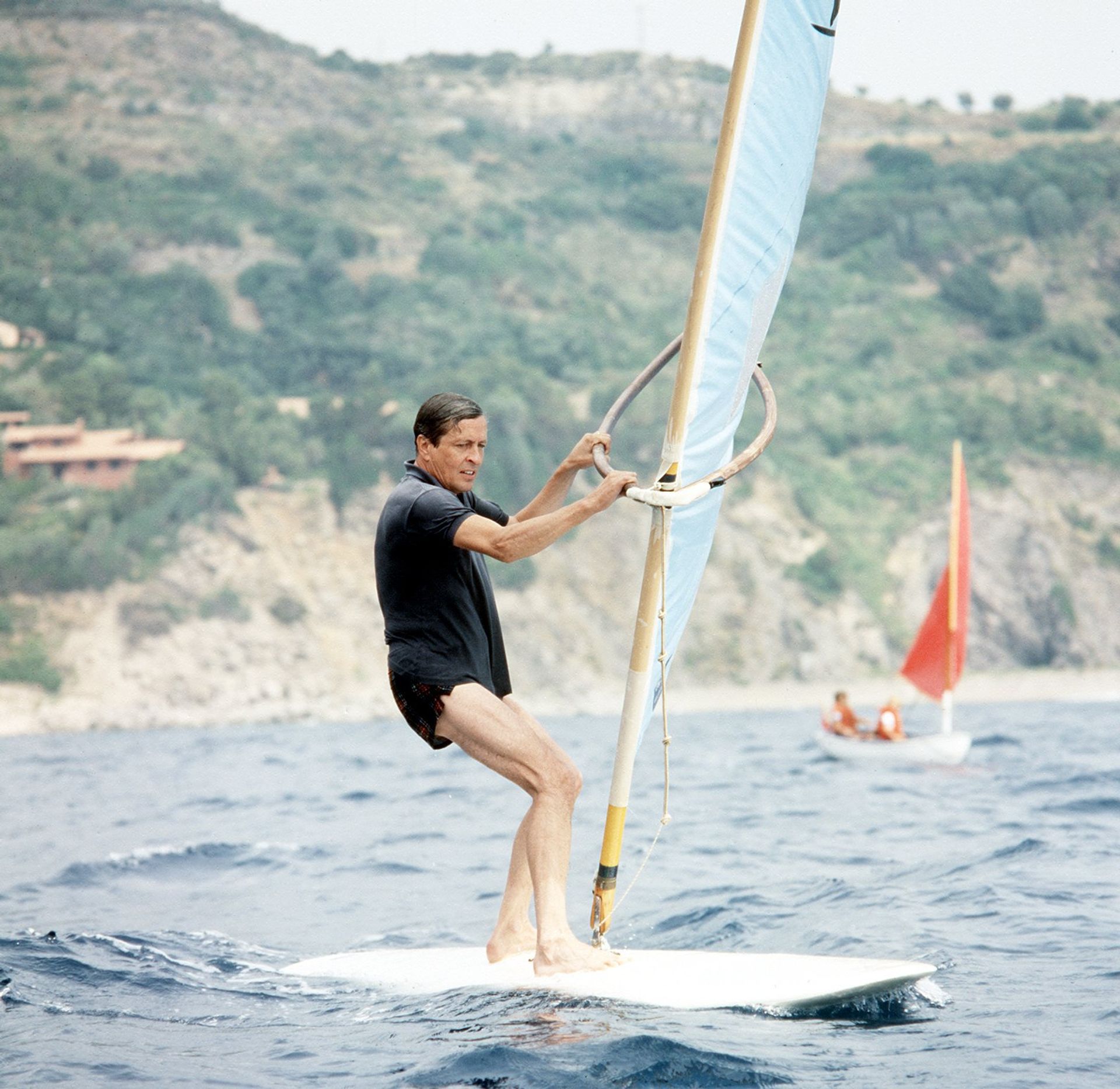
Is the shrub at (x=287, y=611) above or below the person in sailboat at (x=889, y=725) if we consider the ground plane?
below

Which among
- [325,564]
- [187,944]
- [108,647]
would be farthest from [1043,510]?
[187,944]

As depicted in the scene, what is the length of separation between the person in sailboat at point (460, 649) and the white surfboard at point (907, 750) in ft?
51.4

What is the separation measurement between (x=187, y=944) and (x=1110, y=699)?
180ft

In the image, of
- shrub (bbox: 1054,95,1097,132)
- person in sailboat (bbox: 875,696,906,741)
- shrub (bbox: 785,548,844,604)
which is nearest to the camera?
person in sailboat (bbox: 875,696,906,741)

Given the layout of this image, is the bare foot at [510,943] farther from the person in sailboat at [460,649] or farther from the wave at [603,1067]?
the wave at [603,1067]

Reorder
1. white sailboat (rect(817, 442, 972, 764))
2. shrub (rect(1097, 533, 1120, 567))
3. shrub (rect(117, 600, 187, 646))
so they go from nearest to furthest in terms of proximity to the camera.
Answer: white sailboat (rect(817, 442, 972, 764)) → shrub (rect(117, 600, 187, 646)) → shrub (rect(1097, 533, 1120, 567))

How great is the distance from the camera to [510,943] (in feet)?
17.5

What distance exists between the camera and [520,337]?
78688 mm

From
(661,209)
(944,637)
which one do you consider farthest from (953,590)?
(661,209)

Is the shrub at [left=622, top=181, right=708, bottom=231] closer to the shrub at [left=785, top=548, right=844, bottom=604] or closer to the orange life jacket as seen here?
the shrub at [left=785, top=548, right=844, bottom=604]

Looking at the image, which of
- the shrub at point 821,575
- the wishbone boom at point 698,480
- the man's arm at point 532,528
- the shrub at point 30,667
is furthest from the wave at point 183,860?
the shrub at point 821,575

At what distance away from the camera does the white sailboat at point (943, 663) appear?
66.1 ft

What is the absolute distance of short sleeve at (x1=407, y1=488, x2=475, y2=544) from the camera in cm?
Answer: 464

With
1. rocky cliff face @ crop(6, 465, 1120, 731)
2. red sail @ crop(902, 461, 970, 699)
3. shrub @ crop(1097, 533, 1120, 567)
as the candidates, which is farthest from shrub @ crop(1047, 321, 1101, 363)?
red sail @ crop(902, 461, 970, 699)
